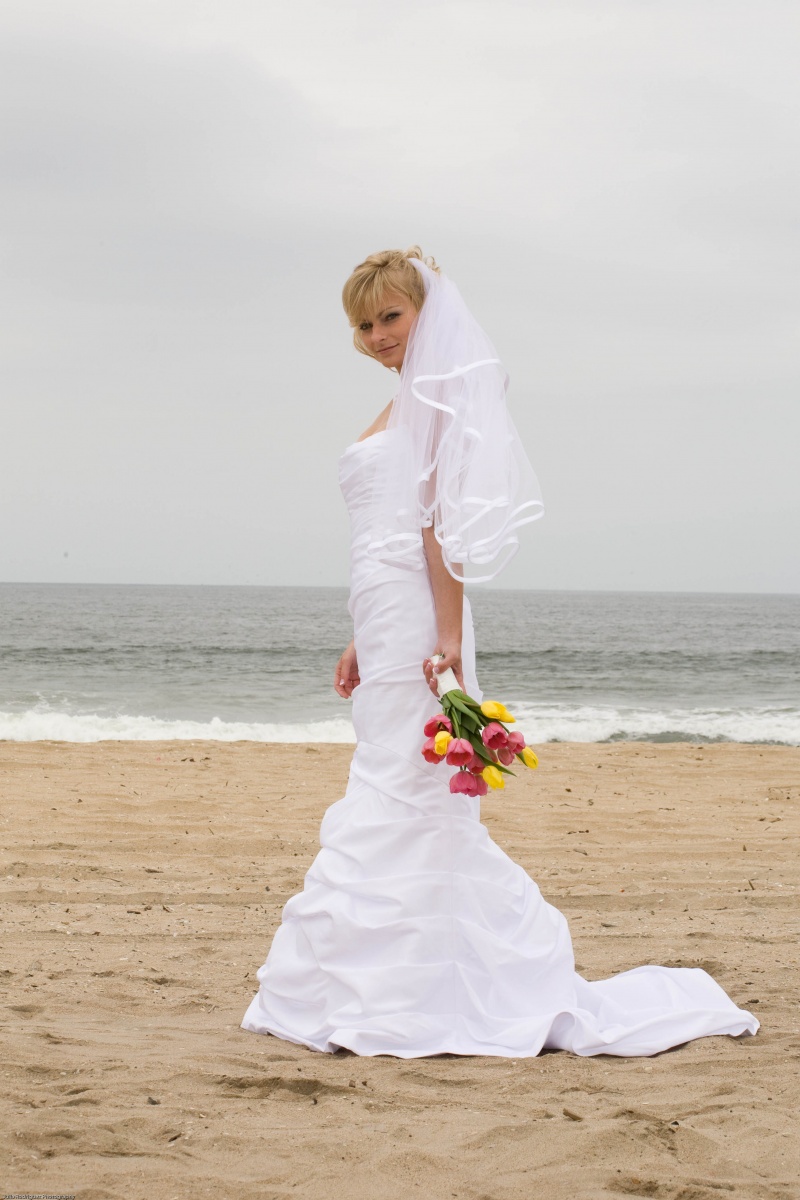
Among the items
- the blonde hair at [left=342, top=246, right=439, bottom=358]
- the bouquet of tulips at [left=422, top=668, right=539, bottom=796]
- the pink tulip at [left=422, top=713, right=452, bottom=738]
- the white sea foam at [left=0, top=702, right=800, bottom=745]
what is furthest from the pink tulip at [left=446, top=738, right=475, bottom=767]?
the white sea foam at [left=0, top=702, right=800, bottom=745]

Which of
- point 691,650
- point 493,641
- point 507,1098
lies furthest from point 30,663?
point 507,1098

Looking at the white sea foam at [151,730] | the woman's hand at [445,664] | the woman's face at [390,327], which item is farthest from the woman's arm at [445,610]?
the white sea foam at [151,730]

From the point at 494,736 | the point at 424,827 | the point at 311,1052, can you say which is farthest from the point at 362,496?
the point at 311,1052

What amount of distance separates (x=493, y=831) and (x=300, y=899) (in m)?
3.86

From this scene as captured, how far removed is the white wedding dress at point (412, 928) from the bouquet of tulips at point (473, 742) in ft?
0.66

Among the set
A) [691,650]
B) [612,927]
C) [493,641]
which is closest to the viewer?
[612,927]

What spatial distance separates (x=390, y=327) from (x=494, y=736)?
1.36 metres

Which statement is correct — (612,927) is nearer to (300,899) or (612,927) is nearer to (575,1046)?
(575,1046)

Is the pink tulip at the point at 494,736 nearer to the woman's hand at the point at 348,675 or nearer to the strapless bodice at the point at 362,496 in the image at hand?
the strapless bodice at the point at 362,496

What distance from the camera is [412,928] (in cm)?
308

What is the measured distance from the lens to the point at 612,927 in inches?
187

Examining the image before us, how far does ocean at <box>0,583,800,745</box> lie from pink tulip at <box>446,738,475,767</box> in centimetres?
1046

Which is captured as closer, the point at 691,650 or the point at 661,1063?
the point at 661,1063

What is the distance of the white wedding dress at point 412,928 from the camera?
3.05 m
